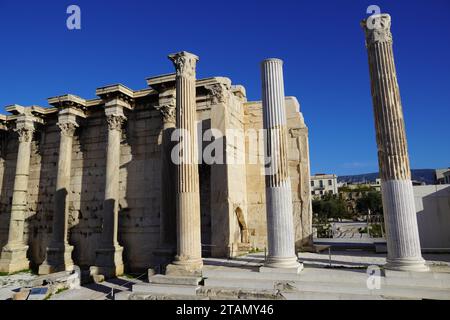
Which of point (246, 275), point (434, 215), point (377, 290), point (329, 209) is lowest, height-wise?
point (377, 290)

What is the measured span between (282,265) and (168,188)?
6.10m

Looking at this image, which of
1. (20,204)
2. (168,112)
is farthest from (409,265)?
(20,204)

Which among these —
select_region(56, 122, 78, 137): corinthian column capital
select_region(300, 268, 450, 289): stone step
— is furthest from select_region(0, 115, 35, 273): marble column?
select_region(300, 268, 450, 289): stone step

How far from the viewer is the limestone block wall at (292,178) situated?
44.9 ft

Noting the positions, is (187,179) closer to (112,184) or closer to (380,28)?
(112,184)

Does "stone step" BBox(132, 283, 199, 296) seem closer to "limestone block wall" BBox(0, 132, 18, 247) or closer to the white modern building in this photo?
"limestone block wall" BBox(0, 132, 18, 247)

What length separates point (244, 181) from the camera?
1491cm

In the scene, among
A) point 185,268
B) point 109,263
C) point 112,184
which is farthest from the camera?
point 112,184

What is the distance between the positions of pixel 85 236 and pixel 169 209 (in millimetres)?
5539

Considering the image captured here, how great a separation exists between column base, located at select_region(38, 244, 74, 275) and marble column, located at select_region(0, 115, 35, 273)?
1.98m

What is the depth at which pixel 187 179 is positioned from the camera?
10.5 meters

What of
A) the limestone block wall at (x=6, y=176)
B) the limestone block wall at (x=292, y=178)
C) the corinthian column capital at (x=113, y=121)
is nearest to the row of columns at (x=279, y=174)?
the corinthian column capital at (x=113, y=121)
